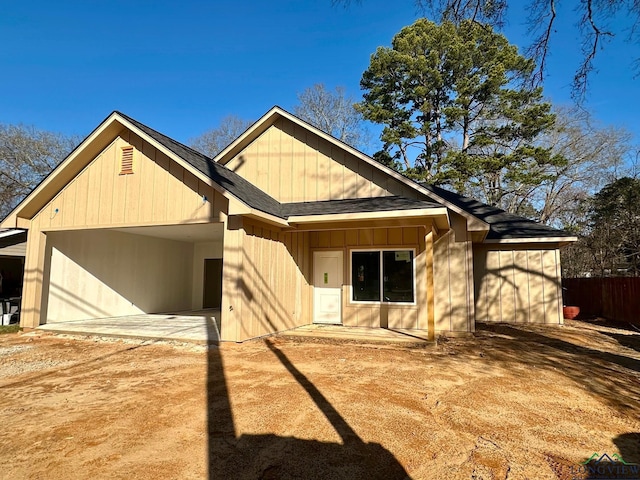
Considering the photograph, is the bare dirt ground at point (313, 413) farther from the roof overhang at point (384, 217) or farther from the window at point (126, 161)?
the window at point (126, 161)

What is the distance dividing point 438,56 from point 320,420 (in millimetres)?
21669

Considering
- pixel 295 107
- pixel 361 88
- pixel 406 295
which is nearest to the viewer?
pixel 406 295

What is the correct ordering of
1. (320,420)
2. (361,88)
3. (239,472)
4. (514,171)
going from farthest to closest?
(361,88) → (514,171) → (320,420) → (239,472)

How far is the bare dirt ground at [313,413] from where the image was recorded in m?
2.82

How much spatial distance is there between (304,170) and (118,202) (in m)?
4.61

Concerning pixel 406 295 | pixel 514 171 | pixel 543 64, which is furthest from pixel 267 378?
pixel 514 171

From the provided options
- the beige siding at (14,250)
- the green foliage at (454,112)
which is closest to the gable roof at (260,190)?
the beige siding at (14,250)

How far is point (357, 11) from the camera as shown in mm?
5176

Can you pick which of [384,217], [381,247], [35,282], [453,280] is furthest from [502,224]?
[35,282]

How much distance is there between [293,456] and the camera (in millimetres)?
2928

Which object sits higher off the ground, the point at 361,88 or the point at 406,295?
the point at 361,88

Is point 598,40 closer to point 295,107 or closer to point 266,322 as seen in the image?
point 266,322

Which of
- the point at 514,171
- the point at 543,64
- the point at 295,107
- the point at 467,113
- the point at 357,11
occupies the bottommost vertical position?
the point at 543,64

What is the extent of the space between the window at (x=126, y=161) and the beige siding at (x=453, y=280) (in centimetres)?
745
